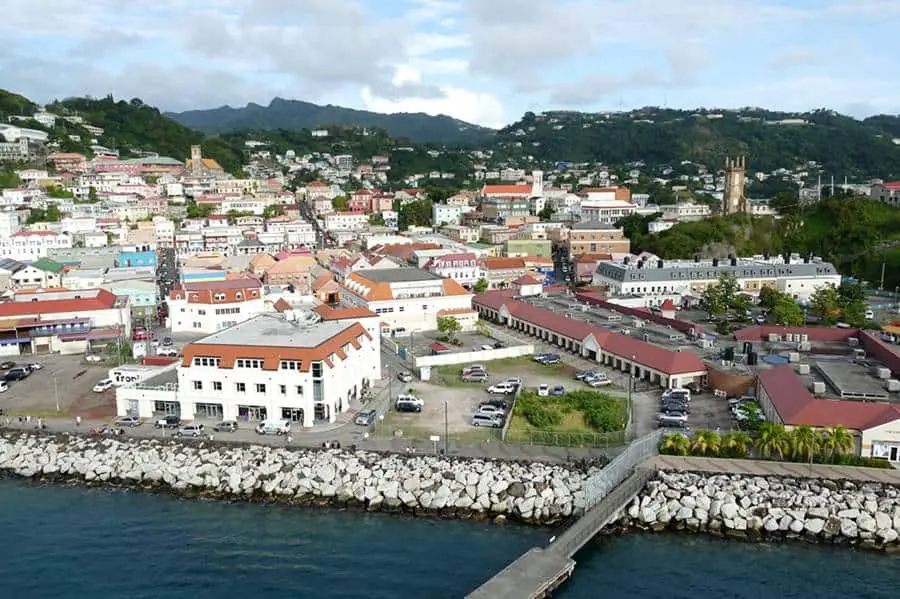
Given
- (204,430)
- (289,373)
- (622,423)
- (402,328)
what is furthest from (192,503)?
(402,328)

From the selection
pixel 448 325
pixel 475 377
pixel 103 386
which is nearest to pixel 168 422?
pixel 103 386

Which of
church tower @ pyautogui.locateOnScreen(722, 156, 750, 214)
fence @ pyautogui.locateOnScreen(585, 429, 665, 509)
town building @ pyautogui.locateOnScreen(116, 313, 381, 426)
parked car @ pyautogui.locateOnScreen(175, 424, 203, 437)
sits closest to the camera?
fence @ pyautogui.locateOnScreen(585, 429, 665, 509)

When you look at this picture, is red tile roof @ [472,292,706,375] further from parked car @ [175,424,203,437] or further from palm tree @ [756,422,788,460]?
parked car @ [175,424,203,437]

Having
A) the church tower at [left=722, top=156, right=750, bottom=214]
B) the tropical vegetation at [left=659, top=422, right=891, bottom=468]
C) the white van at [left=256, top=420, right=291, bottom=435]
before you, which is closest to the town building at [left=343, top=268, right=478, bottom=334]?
the white van at [left=256, top=420, right=291, bottom=435]

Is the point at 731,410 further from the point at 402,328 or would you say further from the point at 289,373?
the point at 402,328

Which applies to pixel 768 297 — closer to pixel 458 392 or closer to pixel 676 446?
pixel 458 392

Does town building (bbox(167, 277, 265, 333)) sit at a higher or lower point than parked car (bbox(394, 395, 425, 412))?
higher
